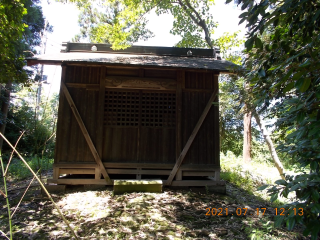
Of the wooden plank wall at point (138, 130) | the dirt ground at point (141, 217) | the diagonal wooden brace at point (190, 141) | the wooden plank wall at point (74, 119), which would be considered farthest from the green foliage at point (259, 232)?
the wooden plank wall at point (74, 119)

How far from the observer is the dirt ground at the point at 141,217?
366 centimetres

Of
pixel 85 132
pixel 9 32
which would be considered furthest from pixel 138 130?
pixel 9 32

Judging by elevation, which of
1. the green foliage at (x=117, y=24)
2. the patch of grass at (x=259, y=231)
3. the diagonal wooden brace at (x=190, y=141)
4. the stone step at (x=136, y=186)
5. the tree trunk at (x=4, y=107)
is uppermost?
the green foliage at (x=117, y=24)

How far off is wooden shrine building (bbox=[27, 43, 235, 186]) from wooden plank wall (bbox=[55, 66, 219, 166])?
0.02 metres

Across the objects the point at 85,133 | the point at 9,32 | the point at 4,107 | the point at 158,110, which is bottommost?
the point at 85,133

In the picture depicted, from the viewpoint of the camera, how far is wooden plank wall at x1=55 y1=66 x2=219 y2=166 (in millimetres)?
5703

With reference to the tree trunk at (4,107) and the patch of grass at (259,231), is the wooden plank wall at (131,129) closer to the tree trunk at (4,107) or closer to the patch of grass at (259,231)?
the patch of grass at (259,231)

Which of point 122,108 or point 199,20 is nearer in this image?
point 122,108

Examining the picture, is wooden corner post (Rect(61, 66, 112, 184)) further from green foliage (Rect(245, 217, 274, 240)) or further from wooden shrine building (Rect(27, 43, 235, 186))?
green foliage (Rect(245, 217, 274, 240))

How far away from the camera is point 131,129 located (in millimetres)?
5918

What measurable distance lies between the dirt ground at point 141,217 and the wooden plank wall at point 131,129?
926mm

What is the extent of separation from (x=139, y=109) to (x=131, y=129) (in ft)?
1.90

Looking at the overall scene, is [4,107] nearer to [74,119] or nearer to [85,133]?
[74,119]

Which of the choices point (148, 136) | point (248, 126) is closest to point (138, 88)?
point (148, 136)
